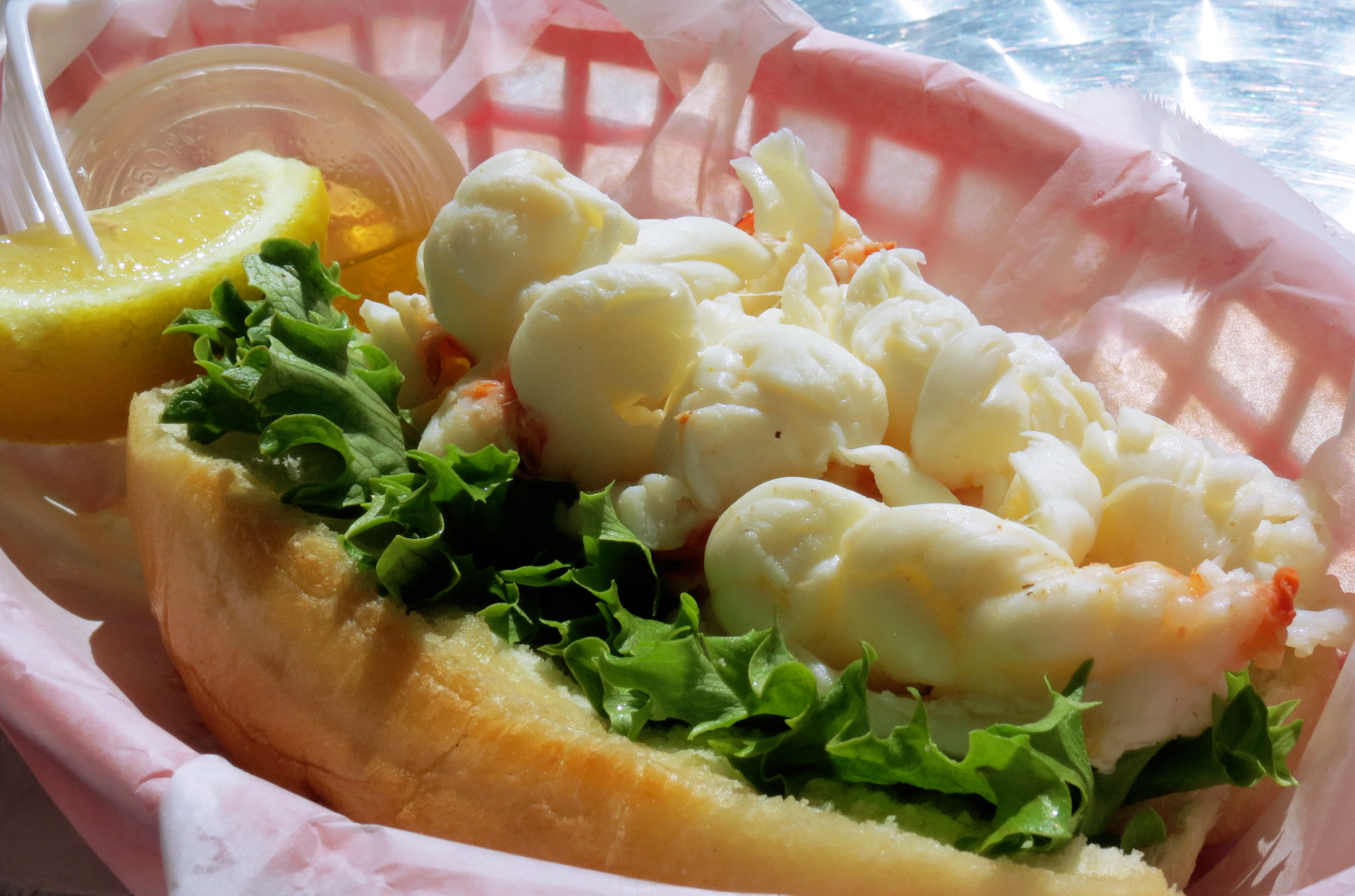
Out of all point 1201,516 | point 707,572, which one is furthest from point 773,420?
point 1201,516

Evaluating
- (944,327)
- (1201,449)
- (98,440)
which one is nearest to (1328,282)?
(1201,449)

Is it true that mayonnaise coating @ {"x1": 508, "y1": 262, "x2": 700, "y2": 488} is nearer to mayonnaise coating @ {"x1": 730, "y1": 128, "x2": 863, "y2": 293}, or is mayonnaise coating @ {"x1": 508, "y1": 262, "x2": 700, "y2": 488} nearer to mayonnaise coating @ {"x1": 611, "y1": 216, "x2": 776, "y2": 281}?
mayonnaise coating @ {"x1": 611, "y1": 216, "x2": 776, "y2": 281}

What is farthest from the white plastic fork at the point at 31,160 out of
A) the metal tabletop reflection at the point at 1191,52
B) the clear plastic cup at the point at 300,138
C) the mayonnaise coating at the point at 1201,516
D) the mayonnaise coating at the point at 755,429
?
the metal tabletop reflection at the point at 1191,52

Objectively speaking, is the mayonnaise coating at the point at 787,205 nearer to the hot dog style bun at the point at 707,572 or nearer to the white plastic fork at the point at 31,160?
the hot dog style bun at the point at 707,572

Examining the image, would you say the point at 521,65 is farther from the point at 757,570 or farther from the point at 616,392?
the point at 757,570

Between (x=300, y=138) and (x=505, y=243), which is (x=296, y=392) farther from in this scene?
(x=300, y=138)
